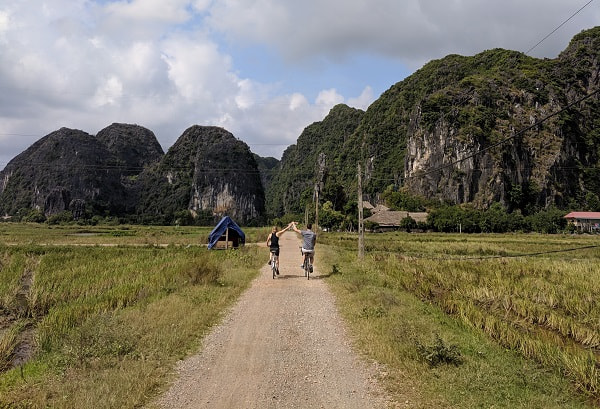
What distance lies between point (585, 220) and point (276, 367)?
9037 cm

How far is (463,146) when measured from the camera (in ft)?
332

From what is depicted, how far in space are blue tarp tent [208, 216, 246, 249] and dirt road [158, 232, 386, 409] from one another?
21268 millimetres

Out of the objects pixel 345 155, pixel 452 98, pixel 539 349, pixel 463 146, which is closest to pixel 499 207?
pixel 463 146

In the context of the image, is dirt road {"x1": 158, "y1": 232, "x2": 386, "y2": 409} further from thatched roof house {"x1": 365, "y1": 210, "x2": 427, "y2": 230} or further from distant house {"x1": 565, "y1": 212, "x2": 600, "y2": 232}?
distant house {"x1": 565, "y1": 212, "x2": 600, "y2": 232}

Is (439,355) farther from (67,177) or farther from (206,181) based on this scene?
(67,177)

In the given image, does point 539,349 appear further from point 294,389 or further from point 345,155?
point 345,155

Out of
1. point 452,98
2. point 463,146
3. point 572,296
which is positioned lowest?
point 572,296

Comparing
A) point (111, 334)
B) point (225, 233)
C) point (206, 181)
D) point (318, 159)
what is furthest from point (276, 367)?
point (318, 159)

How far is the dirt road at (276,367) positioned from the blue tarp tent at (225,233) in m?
21.3

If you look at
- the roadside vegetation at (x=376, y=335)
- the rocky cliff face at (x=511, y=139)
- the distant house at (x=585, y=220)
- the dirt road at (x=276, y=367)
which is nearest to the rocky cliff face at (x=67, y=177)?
the rocky cliff face at (x=511, y=139)

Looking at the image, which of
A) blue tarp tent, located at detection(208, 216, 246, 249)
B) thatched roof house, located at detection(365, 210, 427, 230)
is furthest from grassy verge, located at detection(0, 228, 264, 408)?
thatched roof house, located at detection(365, 210, 427, 230)

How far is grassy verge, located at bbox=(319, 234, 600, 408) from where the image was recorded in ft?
16.7

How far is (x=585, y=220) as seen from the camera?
263 ft

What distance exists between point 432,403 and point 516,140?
11307 cm
